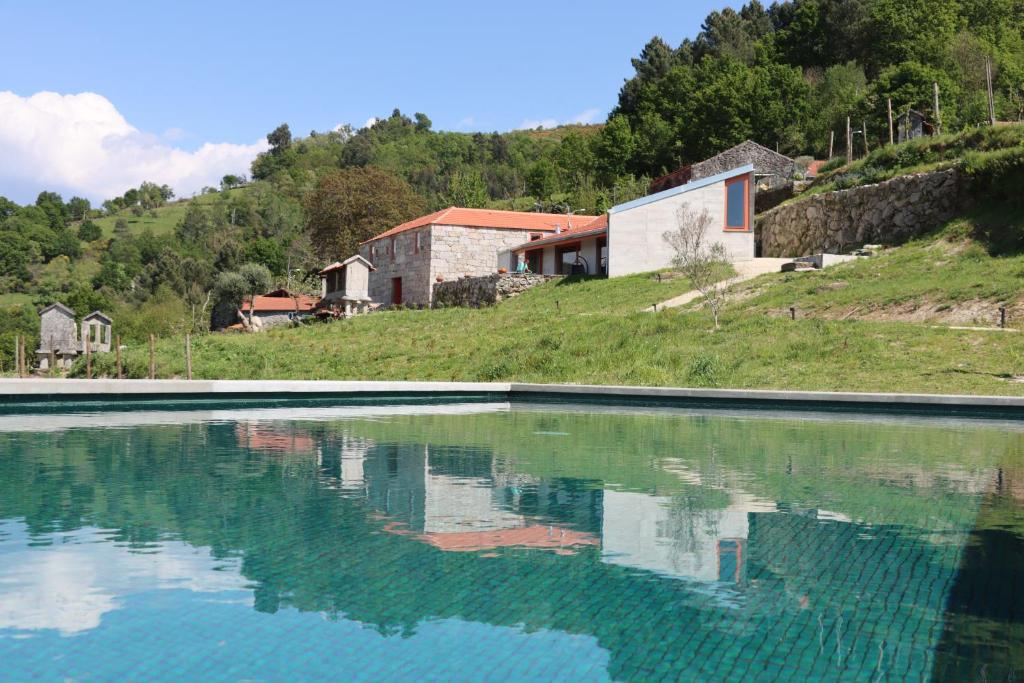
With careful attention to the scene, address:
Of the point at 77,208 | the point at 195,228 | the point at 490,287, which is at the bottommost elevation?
the point at 490,287

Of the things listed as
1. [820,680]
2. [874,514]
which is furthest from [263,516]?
[874,514]

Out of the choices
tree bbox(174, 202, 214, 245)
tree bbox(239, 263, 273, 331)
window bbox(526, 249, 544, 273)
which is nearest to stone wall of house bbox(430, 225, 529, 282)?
window bbox(526, 249, 544, 273)

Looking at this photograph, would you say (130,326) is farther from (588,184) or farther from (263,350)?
(263,350)

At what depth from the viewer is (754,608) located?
3.80m

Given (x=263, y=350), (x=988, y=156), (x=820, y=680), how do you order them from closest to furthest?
1. (x=820, y=680)
2. (x=263, y=350)
3. (x=988, y=156)

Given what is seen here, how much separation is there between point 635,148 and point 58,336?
4714cm

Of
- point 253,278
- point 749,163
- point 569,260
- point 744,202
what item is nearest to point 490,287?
point 569,260

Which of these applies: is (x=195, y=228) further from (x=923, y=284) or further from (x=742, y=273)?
(x=923, y=284)

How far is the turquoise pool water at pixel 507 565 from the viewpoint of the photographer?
3273 mm

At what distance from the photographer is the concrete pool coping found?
39.9 ft

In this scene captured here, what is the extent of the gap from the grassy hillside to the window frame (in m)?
5.73

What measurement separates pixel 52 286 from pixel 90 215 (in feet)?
171

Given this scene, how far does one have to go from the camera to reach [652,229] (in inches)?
1353

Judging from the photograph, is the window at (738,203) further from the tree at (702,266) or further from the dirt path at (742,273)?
the tree at (702,266)
